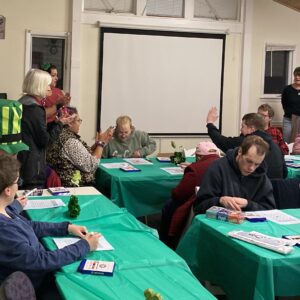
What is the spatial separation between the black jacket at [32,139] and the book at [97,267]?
164 cm

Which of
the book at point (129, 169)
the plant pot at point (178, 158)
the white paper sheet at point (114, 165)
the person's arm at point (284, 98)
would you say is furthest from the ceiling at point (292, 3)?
the book at point (129, 169)

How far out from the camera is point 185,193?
3.82m

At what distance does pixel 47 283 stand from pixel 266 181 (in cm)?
176

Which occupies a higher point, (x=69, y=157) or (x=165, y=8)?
(x=165, y=8)

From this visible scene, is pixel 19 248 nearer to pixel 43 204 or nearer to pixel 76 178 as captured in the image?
pixel 43 204

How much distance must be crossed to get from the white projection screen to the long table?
15.1 ft

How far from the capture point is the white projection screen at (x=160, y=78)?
7301 mm

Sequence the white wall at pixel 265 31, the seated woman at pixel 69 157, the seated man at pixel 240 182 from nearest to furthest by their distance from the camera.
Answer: the seated man at pixel 240 182 < the seated woman at pixel 69 157 < the white wall at pixel 265 31

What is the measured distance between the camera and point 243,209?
129 inches

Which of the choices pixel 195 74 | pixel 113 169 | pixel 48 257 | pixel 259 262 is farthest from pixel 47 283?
pixel 195 74

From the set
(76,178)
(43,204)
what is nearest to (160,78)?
(76,178)

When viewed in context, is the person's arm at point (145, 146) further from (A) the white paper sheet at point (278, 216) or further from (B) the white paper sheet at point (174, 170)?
(A) the white paper sheet at point (278, 216)

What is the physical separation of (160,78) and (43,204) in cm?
465

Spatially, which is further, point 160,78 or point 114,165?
point 160,78
